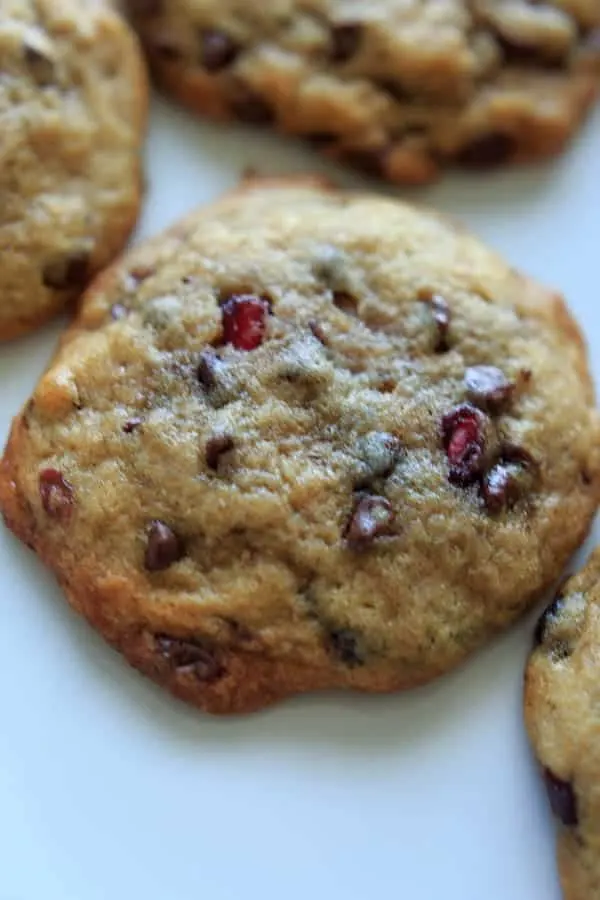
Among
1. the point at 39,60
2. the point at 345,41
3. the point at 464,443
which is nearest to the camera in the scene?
the point at 464,443

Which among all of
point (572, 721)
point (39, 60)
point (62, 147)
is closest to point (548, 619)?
point (572, 721)

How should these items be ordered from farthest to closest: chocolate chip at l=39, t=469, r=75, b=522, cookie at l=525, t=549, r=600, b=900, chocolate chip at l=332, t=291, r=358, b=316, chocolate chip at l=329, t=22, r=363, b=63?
chocolate chip at l=329, t=22, r=363, b=63 < chocolate chip at l=332, t=291, r=358, b=316 < chocolate chip at l=39, t=469, r=75, b=522 < cookie at l=525, t=549, r=600, b=900

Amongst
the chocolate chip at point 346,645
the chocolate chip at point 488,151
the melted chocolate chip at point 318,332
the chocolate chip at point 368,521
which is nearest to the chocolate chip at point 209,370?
the melted chocolate chip at point 318,332

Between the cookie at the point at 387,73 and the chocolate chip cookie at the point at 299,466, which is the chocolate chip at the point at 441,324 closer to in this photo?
the chocolate chip cookie at the point at 299,466

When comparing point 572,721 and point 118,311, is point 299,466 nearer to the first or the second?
point 118,311

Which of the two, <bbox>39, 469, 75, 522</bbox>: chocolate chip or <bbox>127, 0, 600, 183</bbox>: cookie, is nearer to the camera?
<bbox>39, 469, 75, 522</bbox>: chocolate chip

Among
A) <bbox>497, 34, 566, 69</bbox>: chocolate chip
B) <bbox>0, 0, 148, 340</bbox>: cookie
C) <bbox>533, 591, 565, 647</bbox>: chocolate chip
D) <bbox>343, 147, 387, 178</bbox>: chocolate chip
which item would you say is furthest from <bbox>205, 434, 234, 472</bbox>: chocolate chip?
<bbox>497, 34, 566, 69</bbox>: chocolate chip

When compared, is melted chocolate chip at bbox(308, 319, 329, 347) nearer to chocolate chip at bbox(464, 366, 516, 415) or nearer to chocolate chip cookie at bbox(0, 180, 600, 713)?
chocolate chip cookie at bbox(0, 180, 600, 713)
